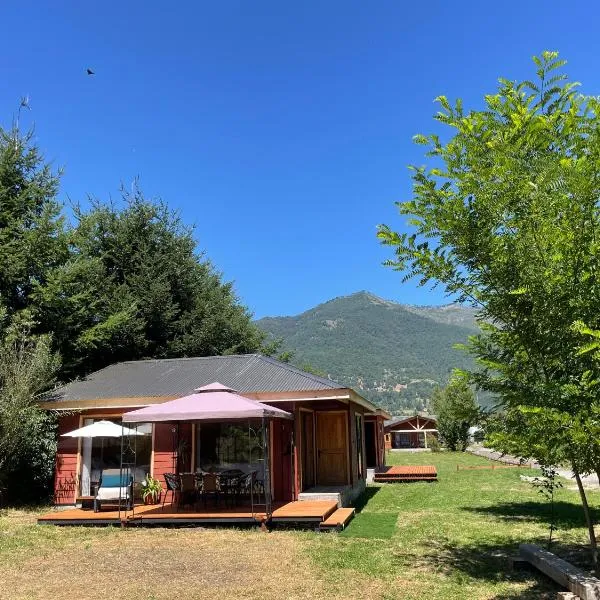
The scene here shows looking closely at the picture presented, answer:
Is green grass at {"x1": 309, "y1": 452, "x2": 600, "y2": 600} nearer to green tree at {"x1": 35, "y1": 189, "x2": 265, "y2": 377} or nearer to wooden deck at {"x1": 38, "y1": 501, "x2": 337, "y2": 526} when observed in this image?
wooden deck at {"x1": 38, "y1": 501, "x2": 337, "y2": 526}

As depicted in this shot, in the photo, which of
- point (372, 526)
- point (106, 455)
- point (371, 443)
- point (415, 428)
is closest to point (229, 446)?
point (106, 455)

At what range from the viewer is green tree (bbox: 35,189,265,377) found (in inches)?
663

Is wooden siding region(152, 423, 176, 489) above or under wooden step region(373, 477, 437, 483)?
above

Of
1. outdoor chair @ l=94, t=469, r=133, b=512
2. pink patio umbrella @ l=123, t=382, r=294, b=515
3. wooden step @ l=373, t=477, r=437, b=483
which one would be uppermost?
pink patio umbrella @ l=123, t=382, r=294, b=515

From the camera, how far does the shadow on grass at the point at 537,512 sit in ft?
32.7

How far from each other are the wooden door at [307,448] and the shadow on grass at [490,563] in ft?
16.0

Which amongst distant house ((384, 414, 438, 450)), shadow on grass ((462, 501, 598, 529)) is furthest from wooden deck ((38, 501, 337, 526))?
distant house ((384, 414, 438, 450))

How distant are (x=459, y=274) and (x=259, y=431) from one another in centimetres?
780

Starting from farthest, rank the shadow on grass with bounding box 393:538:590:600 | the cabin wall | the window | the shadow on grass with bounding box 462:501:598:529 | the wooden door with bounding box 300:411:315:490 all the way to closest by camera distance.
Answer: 1. the window
2. the wooden door with bounding box 300:411:315:490
3. the cabin wall
4. the shadow on grass with bounding box 462:501:598:529
5. the shadow on grass with bounding box 393:538:590:600

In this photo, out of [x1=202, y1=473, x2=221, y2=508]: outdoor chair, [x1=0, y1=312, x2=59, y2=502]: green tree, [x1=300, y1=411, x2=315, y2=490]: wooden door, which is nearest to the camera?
[x1=202, y1=473, x2=221, y2=508]: outdoor chair

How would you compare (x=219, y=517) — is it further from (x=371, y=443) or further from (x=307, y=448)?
(x=371, y=443)

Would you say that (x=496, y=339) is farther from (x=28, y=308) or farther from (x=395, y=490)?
(x=28, y=308)

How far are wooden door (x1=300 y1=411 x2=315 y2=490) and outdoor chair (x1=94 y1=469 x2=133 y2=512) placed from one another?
13.0ft

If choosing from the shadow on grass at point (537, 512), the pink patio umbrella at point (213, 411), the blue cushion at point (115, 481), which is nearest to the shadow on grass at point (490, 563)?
the shadow on grass at point (537, 512)
